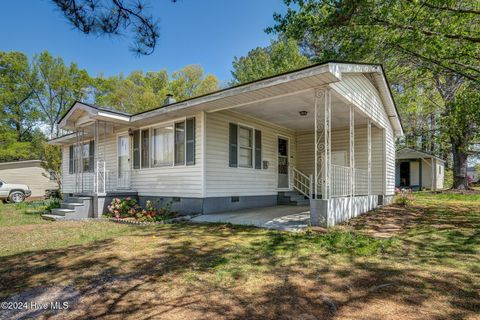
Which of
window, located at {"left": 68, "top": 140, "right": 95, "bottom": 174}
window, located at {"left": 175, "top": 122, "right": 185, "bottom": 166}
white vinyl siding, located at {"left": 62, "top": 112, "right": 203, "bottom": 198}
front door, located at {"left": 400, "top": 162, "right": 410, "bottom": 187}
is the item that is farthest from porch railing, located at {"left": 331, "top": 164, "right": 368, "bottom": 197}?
front door, located at {"left": 400, "top": 162, "right": 410, "bottom": 187}

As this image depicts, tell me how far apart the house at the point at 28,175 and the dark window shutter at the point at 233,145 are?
17.7 metres

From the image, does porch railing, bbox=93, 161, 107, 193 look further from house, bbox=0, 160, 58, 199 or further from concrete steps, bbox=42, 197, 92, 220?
house, bbox=0, 160, 58, 199

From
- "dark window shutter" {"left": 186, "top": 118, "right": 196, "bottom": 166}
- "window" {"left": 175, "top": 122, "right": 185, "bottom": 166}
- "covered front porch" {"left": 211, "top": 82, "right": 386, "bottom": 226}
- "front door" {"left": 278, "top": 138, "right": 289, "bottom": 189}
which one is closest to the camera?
"covered front porch" {"left": 211, "top": 82, "right": 386, "bottom": 226}

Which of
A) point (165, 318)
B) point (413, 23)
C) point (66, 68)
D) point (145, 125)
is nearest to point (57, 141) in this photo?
point (145, 125)

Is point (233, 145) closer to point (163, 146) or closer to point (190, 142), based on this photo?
point (190, 142)

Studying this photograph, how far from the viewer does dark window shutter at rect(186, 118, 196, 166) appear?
8.53 metres

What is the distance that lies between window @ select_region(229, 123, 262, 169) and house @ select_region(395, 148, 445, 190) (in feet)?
58.3

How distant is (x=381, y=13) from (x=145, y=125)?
8350 mm

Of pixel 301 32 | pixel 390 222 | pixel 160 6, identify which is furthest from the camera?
pixel 301 32

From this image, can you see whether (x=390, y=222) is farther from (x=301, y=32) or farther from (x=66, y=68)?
(x=66, y=68)

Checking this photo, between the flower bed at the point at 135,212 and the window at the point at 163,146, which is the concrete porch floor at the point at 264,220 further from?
the window at the point at 163,146

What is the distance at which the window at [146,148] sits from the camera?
10.0 meters

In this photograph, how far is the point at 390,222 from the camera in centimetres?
726

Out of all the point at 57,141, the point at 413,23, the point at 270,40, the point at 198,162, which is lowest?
the point at 198,162
